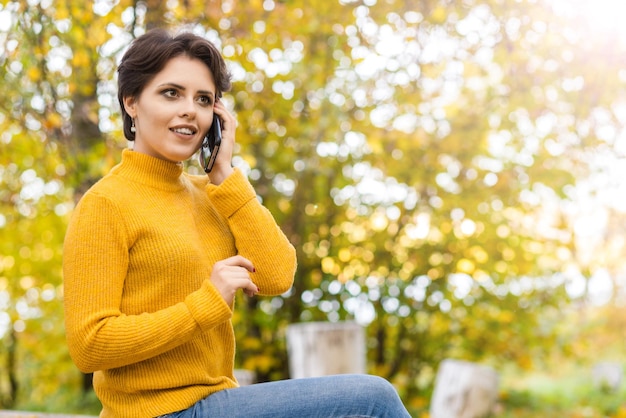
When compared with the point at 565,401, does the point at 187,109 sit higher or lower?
higher

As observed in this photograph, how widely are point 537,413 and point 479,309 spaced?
1.28 meters

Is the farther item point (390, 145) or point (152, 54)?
point (390, 145)

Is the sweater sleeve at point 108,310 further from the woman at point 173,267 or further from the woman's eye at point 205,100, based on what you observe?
the woman's eye at point 205,100

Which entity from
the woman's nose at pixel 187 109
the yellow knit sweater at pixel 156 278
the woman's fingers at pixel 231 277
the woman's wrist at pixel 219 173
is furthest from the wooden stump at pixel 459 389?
the woman's nose at pixel 187 109

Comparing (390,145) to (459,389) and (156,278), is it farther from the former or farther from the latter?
(156,278)

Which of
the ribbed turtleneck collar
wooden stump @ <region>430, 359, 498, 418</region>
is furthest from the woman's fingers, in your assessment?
wooden stump @ <region>430, 359, 498, 418</region>

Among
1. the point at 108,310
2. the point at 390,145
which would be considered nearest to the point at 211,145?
the point at 108,310

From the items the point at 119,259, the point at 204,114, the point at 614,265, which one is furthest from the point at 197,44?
the point at 614,265

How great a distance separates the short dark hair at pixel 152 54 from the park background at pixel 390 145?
234cm

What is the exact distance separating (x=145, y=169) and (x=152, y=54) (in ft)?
1.09

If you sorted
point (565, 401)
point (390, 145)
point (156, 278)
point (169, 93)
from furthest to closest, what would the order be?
point (565, 401) → point (390, 145) → point (169, 93) → point (156, 278)

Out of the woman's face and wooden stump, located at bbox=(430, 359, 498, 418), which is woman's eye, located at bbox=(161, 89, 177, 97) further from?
wooden stump, located at bbox=(430, 359, 498, 418)

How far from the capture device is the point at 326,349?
171 inches

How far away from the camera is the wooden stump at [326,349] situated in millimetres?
4332
